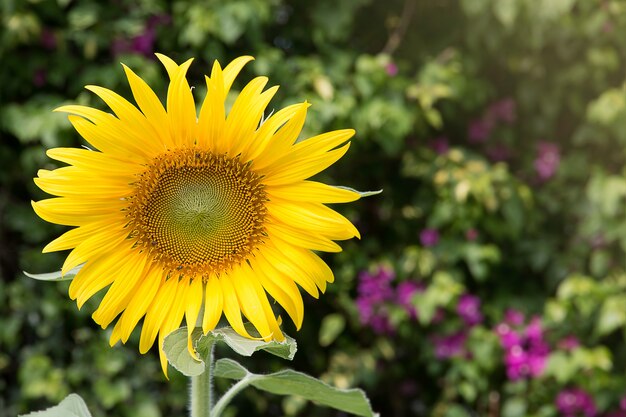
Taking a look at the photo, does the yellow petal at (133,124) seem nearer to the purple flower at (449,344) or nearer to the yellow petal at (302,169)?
the yellow petal at (302,169)

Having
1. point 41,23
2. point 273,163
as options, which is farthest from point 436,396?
point 273,163

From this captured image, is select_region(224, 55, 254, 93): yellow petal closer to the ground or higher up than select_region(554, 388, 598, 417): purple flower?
closer to the ground

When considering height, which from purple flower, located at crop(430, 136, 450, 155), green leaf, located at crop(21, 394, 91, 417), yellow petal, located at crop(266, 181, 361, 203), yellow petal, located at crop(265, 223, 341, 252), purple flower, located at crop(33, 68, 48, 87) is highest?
purple flower, located at crop(430, 136, 450, 155)

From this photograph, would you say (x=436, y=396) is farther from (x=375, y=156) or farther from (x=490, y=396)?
(x=375, y=156)

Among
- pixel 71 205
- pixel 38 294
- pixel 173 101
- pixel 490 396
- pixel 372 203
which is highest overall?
pixel 372 203

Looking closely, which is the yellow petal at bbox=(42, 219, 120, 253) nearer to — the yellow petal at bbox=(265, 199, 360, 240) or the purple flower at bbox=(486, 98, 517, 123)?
the yellow petal at bbox=(265, 199, 360, 240)

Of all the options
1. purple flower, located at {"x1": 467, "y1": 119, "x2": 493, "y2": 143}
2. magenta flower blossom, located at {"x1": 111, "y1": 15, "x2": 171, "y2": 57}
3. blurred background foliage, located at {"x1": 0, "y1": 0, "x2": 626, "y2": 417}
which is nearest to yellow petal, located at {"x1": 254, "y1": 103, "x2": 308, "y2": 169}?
blurred background foliage, located at {"x1": 0, "y1": 0, "x2": 626, "y2": 417}
